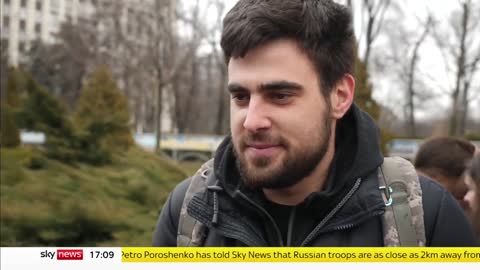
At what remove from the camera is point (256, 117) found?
1.41 meters

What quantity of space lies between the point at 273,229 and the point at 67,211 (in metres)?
3.23

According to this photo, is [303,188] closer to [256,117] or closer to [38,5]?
[256,117]

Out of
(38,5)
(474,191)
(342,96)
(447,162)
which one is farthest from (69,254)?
(38,5)

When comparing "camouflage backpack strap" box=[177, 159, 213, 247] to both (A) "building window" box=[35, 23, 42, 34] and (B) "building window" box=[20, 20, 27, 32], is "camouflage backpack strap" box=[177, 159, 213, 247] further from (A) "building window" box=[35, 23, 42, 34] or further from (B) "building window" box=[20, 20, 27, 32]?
(B) "building window" box=[20, 20, 27, 32]

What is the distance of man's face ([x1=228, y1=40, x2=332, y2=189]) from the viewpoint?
142 centimetres

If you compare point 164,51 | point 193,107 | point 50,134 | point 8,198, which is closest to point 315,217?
point 8,198

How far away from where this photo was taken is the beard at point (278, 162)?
1437 millimetres

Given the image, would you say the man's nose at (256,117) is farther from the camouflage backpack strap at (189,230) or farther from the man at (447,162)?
the man at (447,162)

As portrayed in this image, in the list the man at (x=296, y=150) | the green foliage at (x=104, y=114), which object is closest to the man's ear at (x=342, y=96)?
the man at (x=296, y=150)

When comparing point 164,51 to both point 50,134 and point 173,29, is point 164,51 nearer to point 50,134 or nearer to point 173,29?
point 173,29

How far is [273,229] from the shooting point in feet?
A: 4.93

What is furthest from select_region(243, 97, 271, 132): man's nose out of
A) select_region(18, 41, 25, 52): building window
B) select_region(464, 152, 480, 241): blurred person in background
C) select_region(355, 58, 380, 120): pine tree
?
select_region(18, 41, 25, 52): building window

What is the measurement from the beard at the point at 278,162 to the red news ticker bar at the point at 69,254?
1.92ft

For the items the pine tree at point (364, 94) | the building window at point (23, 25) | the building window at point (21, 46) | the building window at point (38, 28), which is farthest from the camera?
the building window at point (23, 25)
